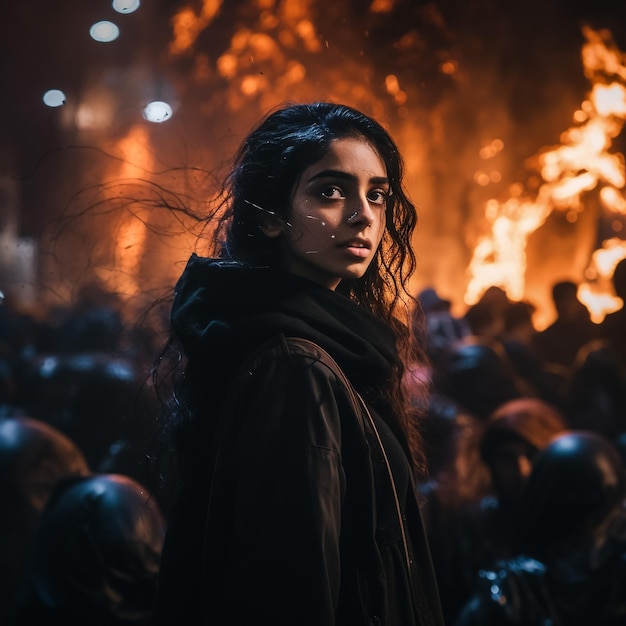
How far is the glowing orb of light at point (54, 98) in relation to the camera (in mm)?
5668

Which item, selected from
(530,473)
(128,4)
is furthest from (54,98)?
(530,473)

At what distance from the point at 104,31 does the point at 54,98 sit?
9.66 feet

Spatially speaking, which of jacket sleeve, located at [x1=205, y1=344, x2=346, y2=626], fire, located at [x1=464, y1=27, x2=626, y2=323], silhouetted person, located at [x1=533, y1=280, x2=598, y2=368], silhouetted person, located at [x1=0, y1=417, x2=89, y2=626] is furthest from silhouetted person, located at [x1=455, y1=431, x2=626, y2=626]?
fire, located at [x1=464, y1=27, x2=626, y2=323]

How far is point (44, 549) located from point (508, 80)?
12.1 meters

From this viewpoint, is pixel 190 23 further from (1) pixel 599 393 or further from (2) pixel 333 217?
(2) pixel 333 217

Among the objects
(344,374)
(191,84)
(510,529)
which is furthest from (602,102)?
(344,374)

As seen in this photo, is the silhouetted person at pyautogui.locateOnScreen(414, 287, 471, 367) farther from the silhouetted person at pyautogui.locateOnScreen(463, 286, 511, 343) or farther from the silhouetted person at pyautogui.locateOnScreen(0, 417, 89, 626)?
the silhouetted person at pyautogui.locateOnScreen(0, 417, 89, 626)

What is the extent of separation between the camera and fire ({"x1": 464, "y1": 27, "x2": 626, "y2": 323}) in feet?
31.9

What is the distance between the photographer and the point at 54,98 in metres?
6.45

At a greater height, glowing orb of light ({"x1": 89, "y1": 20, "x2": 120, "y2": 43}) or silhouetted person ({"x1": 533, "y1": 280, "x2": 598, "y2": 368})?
glowing orb of light ({"x1": 89, "y1": 20, "x2": 120, "y2": 43})

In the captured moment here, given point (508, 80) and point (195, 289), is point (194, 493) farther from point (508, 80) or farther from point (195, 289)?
point (508, 80)

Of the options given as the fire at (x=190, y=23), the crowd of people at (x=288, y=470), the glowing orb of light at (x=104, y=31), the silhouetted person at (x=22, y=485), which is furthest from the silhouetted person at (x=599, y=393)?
the glowing orb of light at (x=104, y=31)

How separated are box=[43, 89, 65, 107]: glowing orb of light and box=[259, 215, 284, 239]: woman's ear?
381 cm

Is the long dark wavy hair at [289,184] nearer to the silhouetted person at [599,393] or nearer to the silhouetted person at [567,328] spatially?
the silhouetted person at [599,393]
